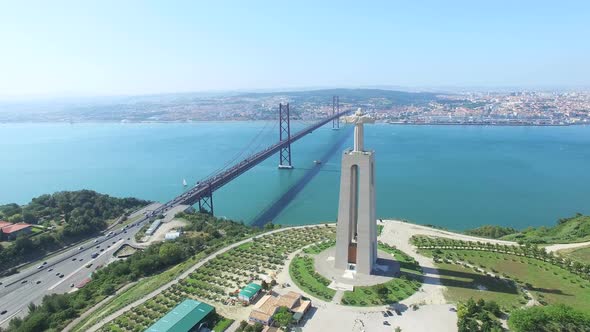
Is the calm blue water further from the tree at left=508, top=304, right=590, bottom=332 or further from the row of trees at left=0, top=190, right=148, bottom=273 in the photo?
the tree at left=508, top=304, right=590, bottom=332

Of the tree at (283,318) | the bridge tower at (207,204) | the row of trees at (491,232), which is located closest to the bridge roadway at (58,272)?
the bridge tower at (207,204)

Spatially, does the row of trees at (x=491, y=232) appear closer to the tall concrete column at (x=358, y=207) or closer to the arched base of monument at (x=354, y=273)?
the arched base of monument at (x=354, y=273)

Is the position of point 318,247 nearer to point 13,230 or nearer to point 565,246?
point 565,246

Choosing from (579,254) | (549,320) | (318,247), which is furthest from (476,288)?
(318,247)

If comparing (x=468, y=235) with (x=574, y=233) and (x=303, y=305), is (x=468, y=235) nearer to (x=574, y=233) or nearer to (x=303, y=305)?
(x=574, y=233)

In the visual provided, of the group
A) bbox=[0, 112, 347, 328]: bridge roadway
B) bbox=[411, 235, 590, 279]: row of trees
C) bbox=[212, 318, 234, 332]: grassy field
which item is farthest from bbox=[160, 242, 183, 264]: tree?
bbox=[411, 235, 590, 279]: row of trees

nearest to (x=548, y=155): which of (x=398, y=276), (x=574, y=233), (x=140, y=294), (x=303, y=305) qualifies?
(x=574, y=233)
